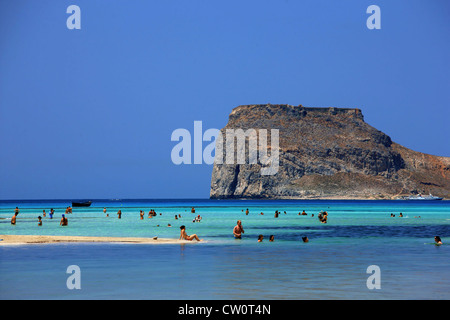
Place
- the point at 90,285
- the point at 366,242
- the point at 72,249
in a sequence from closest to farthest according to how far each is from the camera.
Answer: the point at 90,285
the point at 72,249
the point at 366,242

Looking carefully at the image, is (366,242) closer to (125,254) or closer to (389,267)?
(389,267)

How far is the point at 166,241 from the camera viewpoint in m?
44.5
